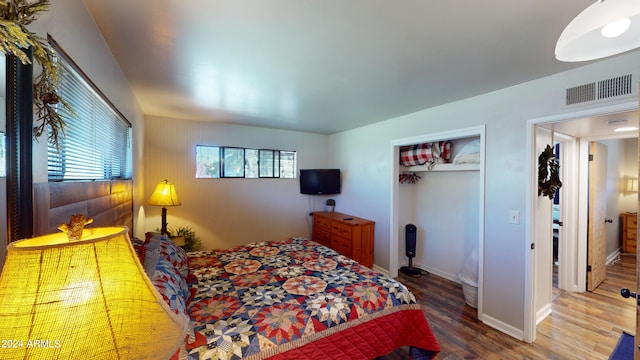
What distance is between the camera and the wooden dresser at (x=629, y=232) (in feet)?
15.1

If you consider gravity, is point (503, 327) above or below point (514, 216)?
below

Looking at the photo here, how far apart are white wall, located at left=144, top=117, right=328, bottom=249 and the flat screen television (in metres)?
0.20

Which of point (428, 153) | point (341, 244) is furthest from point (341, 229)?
point (428, 153)

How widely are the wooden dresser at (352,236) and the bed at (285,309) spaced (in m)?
1.38

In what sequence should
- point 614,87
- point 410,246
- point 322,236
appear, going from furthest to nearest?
point 322,236 → point 410,246 → point 614,87

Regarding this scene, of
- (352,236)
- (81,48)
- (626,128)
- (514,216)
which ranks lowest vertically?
(352,236)

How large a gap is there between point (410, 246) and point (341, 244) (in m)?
1.12

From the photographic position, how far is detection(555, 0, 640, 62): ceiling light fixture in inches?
28.9

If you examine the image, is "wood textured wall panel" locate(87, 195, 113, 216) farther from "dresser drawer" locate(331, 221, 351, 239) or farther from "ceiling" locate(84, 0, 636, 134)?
"dresser drawer" locate(331, 221, 351, 239)

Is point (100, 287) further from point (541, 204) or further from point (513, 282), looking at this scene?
point (541, 204)

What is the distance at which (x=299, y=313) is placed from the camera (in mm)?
1612

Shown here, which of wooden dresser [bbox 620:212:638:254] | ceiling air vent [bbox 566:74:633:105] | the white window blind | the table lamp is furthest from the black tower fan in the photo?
wooden dresser [bbox 620:212:638:254]

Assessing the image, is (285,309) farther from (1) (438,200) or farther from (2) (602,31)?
(1) (438,200)

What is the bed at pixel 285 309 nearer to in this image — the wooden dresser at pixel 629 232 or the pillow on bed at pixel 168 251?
the pillow on bed at pixel 168 251
